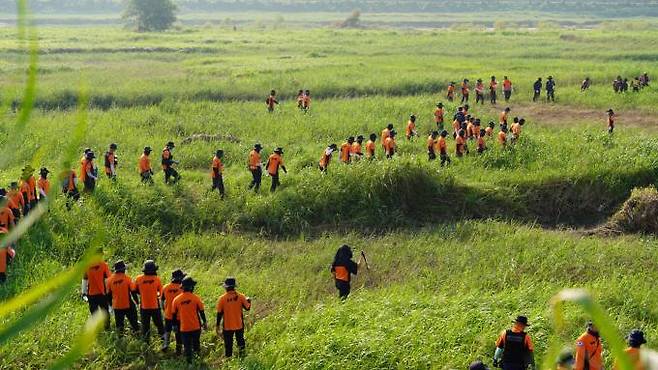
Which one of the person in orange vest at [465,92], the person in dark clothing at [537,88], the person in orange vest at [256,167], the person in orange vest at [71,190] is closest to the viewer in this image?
the person in orange vest at [71,190]

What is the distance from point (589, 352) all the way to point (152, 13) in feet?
229

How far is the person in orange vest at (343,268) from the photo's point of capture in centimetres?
962

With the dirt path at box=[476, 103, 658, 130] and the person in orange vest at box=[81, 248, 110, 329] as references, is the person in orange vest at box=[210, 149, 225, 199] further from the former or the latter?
the dirt path at box=[476, 103, 658, 130]

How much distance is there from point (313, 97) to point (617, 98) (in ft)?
38.5

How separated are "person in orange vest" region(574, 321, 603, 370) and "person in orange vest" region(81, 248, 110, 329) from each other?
5687 mm

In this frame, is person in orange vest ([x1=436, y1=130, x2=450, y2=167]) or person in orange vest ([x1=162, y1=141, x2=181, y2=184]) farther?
person in orange vest ([x1=436, y1=130, x2=450, y2=167])

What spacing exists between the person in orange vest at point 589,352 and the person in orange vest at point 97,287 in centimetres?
569

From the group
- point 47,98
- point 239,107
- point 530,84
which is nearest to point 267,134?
point 239,107

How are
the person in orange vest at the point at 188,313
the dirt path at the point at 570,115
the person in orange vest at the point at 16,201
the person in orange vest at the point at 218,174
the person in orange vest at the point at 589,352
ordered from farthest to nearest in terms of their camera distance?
the dirt path at the point at 570,115, the person in orange vest at the point at 218,174, the person in orange vest at the point at 16,201, the person in orange vest at the point at 188,313, the person in orange vest at the point at 589,352

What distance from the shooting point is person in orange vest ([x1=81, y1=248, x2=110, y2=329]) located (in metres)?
8.77

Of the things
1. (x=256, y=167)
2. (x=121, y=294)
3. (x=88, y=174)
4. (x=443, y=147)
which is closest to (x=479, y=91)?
(x=443, y=147)

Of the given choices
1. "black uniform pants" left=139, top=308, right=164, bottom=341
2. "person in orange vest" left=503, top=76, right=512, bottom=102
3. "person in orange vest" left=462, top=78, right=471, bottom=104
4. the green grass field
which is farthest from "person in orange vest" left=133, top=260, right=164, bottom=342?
"person in orange vest" left=503, top=76, right=512, bottom=102

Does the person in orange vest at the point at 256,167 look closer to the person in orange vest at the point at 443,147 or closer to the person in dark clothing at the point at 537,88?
the person in orange vest at the point at 443,147

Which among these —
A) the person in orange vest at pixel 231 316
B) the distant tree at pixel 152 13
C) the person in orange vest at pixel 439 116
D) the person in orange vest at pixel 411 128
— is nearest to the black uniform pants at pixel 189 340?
the person in orange vest at pixel 231 316
